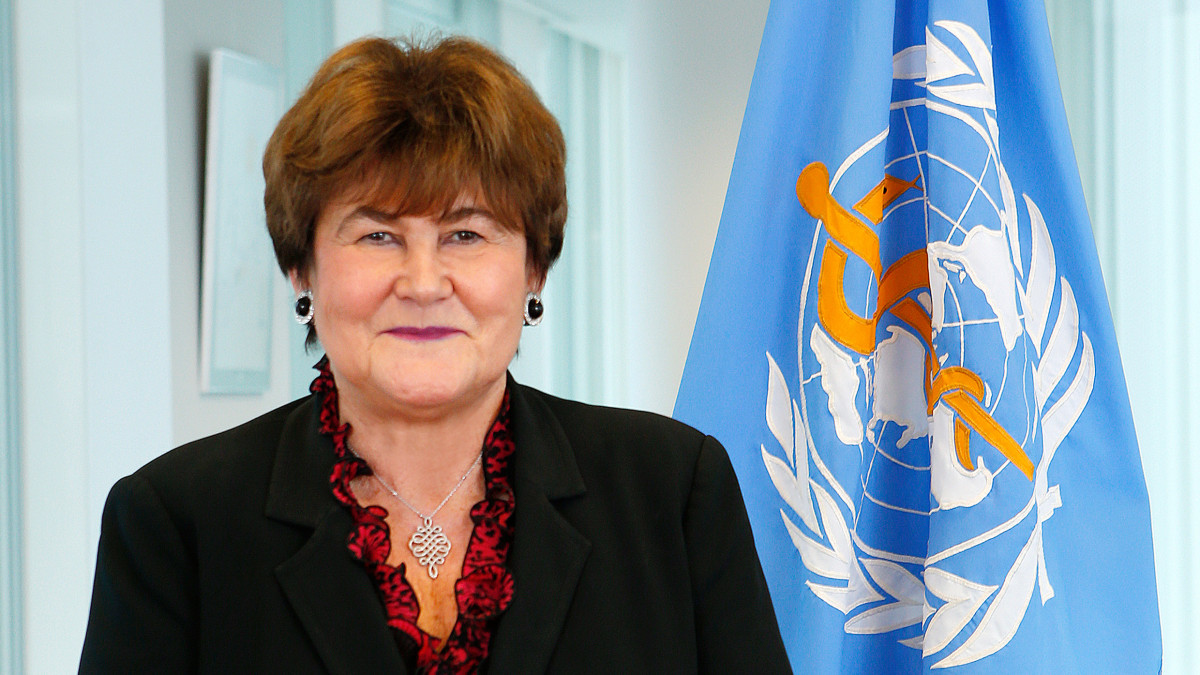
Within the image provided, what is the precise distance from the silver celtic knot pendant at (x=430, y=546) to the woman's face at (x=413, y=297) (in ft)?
0.45

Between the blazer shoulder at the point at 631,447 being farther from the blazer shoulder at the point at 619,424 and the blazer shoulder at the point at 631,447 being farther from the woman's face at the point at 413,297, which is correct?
the woman's face at the point at 413,297

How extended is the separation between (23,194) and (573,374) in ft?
8.33

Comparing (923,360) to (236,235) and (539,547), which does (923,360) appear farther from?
(236,235)

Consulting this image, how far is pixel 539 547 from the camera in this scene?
1156mm

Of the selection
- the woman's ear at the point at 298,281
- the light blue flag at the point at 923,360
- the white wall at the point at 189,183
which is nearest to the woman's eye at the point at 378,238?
the woman's ear at the point at 298,281

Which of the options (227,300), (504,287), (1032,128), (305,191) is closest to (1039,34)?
(1032,128)

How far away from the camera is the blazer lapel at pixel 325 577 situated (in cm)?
108

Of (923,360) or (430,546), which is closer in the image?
(430,546)

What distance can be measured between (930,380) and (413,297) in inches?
32.4

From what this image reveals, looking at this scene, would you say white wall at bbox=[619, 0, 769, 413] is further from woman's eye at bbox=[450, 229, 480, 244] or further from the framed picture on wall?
woman's eye at bbox=[450, 229, 480, 244]

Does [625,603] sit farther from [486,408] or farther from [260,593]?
[260,593]

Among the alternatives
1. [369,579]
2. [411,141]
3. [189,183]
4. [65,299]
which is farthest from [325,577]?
[189,183]

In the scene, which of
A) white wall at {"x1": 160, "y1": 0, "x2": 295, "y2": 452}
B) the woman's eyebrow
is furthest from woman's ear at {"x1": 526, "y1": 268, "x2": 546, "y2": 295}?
white wall at {"x1": 160, "y1": 0, "x2": 295, "y2": 452}

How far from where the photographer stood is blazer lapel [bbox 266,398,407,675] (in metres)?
1.08
